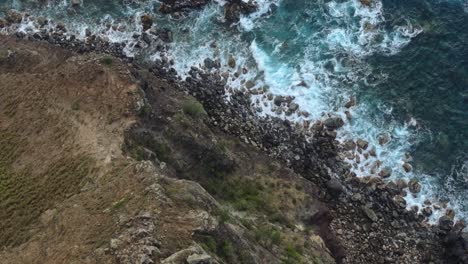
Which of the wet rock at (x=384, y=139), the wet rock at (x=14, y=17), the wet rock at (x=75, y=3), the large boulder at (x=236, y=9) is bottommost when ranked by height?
the wet rock at (x=14, y=17)

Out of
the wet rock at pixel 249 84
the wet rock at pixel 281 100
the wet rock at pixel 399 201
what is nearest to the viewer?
the wet rock at pixel 399 201

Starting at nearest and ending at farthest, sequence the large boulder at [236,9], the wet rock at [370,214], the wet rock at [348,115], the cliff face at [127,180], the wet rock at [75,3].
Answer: the cliff face at [127,180] → the wet rock at [370,214] → the wet rock at [348,115] → the large boulder at [236,9] → the wet rock at [75,3]

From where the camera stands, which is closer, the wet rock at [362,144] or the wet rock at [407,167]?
the wet rock at [407,167]

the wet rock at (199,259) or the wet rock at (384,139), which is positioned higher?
the wet rock at (384,139)

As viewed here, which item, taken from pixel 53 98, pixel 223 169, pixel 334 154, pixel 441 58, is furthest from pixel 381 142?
pixel 53 98

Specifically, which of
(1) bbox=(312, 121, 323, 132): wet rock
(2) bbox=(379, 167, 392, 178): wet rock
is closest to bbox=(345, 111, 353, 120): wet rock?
(1) bbox=(312, 121, 323, 132): wet rock

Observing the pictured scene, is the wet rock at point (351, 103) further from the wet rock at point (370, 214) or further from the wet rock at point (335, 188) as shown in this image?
the wet rock at point (370, 214)

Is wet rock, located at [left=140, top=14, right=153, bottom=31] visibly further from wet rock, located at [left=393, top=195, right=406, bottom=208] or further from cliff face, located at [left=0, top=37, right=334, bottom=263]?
wet rock, located at [left=393, top=195, right=406, bottom=208]

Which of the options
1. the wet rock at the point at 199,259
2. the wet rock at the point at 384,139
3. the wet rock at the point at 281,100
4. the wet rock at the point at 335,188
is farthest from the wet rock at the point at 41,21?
the wet rock at the point at 199,259
